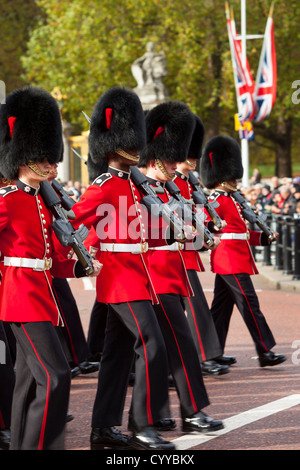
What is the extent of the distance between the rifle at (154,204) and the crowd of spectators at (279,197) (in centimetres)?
973

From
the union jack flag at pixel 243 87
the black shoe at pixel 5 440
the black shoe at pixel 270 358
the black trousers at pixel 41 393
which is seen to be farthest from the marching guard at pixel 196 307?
the union jack flag at pixel 243 87

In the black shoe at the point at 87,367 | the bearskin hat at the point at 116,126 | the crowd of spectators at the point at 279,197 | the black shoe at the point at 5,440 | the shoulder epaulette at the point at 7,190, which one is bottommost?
the crowd of spectators at the point at 279,197

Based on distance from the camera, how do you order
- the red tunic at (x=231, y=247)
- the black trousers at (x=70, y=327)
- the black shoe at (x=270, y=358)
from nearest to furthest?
the black trousers at (x=70, y=327), the black shoe at (x=270, y=358), the red tunic at (x=231, y=247)

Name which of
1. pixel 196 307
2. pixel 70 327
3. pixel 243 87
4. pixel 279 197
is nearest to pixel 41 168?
pixel 70 327

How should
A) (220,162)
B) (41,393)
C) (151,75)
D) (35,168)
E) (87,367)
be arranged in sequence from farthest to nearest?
Result: (151,75), (220,162), (87,367), (35,168), (41,393)

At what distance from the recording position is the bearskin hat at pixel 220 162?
7.71 metres

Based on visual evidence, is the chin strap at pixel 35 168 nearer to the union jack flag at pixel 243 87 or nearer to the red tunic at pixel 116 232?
the red tunic at pixel 116 232

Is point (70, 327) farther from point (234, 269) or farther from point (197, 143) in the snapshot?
point (197, 143)

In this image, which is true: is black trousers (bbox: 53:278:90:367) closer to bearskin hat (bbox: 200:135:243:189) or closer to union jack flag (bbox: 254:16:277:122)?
bearskin hat (bbox: 200:135:243:189)

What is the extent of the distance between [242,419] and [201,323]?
53.8 inches

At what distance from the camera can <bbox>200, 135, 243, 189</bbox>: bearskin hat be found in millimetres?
7711

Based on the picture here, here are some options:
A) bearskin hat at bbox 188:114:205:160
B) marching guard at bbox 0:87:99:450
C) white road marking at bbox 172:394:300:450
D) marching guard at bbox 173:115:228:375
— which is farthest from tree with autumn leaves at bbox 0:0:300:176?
marching guard at bbox 0:87:99:450

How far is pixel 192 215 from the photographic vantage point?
20.5 ft
